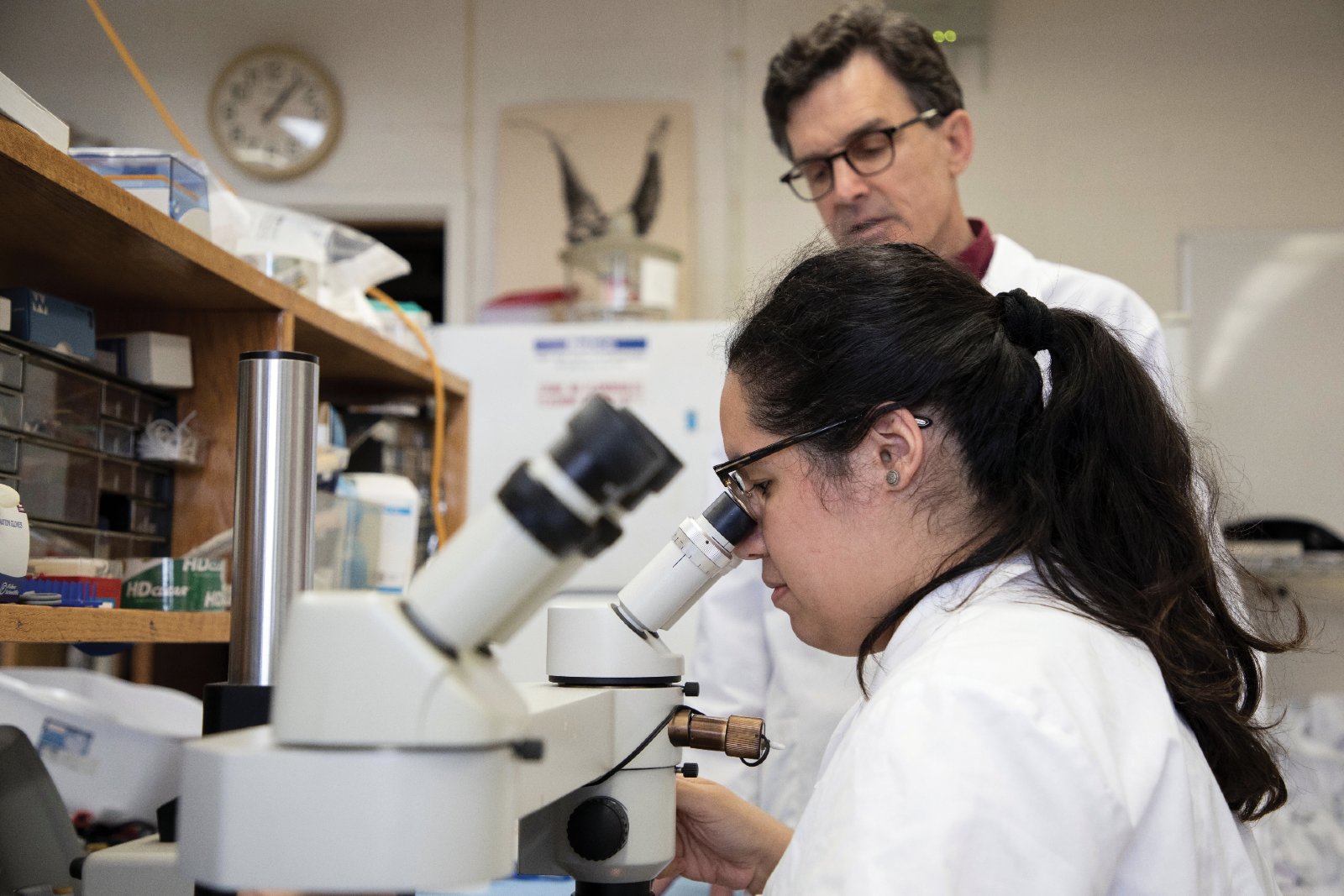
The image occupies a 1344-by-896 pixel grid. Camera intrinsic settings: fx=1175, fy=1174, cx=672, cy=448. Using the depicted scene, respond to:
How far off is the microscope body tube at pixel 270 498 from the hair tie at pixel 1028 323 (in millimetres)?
545

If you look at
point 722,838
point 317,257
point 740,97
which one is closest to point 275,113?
point 740,97

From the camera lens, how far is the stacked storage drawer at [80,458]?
1047 millimetres

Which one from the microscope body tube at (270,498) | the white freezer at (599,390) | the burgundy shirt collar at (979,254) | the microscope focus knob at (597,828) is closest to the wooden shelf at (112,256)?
the microscope body tube at (270,498)

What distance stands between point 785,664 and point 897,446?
0.79 m

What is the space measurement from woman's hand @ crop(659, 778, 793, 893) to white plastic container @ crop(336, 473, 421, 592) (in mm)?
697

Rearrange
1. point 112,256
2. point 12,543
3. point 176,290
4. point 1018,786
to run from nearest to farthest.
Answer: point 1018,786 < point 12,543 < point 112,256 < point 176,290

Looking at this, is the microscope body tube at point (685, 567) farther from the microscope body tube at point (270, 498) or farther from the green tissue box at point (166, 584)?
the green tissue box at point (166, 584)

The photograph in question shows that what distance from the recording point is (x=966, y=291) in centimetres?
96

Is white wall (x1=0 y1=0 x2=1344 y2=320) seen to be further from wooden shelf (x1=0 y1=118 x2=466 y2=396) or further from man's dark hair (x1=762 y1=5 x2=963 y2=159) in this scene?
wooden shelf (x1=0 y1=118 x2=466 y2=396)

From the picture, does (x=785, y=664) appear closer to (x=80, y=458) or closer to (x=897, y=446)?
(x=897, y=446)

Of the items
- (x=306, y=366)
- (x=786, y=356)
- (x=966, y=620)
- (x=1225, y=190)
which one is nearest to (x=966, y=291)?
(x=786, y=356)

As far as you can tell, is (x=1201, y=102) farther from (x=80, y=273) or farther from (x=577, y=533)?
(x=577, y=533)

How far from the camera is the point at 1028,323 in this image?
95 centimetres

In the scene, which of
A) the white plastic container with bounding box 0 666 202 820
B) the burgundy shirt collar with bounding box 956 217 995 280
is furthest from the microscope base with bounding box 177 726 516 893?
the burgundy shirt collar with bounding box 956 217 995 280
